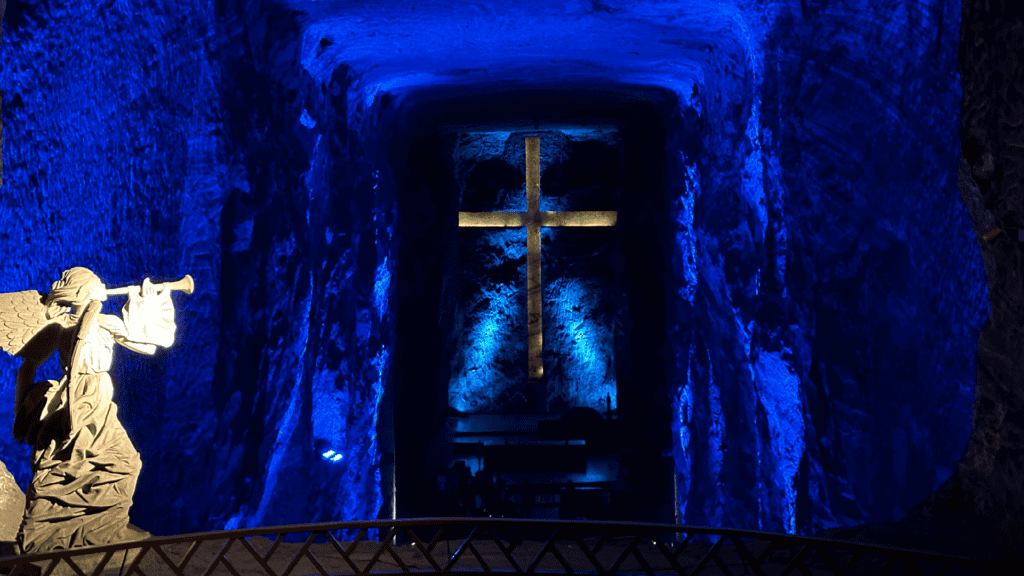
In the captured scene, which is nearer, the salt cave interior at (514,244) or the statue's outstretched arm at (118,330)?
the statue's outstretched arm at (118,330)

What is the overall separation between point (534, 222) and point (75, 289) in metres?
5.41

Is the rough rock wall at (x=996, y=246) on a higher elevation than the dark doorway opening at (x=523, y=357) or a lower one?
higher

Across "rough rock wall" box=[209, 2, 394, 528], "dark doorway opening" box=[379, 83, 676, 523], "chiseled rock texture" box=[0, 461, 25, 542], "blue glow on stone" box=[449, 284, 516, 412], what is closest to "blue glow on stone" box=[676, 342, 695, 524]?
"dark doorway opening" box=[379, 83, 676, 523]

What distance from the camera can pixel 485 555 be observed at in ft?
12.3

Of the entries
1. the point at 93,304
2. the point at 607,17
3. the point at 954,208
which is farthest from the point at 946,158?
the point at 93,304

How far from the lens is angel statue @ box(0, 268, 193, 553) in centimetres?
277

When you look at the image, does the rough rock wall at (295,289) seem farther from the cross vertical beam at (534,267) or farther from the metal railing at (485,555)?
the cross vertical beam at (534,267)

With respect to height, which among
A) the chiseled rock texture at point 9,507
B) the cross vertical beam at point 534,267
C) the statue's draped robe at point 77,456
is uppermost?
the statue's draped robe at point 77,456

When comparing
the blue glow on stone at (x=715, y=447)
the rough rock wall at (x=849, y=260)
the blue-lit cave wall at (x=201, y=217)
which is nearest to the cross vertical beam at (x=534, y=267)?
the blue glow on stone at (x=715, y=447)

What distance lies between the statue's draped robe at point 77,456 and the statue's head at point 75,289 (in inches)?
1.7

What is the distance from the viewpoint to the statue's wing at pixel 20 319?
2695 millimetres

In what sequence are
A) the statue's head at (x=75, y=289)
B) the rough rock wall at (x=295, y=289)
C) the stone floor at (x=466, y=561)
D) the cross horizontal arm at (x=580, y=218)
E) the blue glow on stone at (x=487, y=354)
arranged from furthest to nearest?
the blue glow on stone at (x=487, y=354) < the cross horizontal arm at (x=580, y=218) < the rough rock wall at (x=295, y=289) < the stone floor at (x=466, y=561) < the statue's head at (x=75, y=289)

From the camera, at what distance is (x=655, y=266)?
770 cm

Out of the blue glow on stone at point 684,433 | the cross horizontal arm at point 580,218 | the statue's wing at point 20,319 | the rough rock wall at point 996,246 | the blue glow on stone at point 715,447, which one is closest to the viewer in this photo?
the rough rock wall at point 996,246
